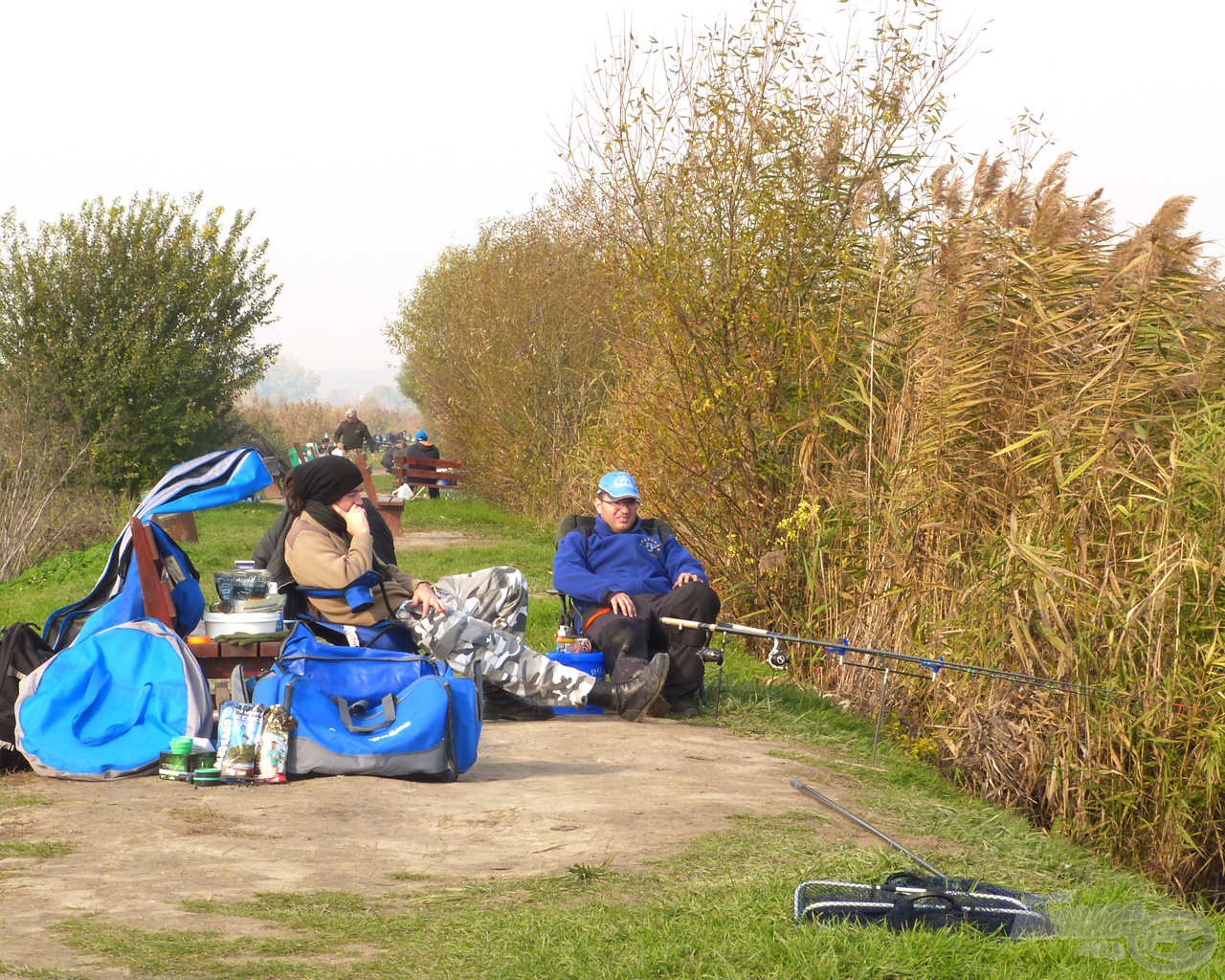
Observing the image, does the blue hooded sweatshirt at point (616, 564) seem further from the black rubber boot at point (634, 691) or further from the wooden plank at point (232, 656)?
the wooden plank at point (232, 656)

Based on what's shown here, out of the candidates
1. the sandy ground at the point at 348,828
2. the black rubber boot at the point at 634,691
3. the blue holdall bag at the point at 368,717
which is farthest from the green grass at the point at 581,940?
the black rubber boot at the point at 634,691

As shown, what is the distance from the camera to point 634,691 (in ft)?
23.9

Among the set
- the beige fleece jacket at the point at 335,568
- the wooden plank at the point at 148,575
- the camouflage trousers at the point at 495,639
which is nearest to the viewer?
the wooden plank at the point at 148,575

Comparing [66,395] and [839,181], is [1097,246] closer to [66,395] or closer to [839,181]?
[839,181]

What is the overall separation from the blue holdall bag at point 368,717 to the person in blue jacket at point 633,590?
160 cm

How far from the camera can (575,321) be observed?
72.7ft

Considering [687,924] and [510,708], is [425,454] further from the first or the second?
[687,924]

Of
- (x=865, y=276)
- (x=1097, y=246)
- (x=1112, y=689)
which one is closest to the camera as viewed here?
(x=1112, y=689)

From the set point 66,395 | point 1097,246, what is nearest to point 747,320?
point 1097,246

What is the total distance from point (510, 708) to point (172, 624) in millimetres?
1789

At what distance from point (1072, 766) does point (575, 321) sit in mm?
16527

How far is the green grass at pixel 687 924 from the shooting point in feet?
12.3
